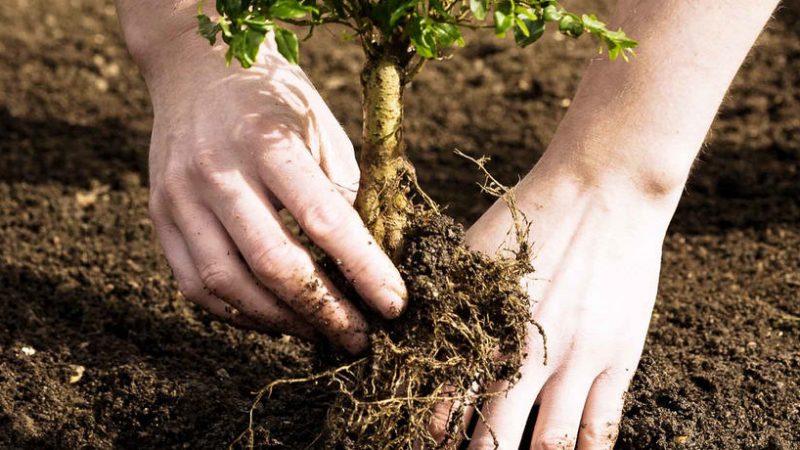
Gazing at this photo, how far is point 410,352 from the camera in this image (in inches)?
69.3

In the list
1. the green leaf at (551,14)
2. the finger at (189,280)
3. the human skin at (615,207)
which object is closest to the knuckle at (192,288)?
the finger at (189,280)

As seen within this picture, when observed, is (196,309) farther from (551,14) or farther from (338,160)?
(551,14)

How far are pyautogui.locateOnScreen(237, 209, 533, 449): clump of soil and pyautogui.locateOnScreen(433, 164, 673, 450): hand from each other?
6 centimetres

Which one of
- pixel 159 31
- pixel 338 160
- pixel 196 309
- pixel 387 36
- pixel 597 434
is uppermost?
pixel 387 36

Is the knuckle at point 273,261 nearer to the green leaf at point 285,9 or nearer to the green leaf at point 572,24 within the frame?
the green leaf at point 285,9

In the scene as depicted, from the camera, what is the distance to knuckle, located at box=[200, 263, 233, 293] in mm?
1742

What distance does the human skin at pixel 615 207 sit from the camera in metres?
1.87

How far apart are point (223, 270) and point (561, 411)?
675 mm

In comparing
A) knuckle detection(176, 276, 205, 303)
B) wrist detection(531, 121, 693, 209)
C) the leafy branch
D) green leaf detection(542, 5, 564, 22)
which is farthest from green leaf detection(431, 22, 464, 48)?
knuckle detection(176, 276, 205, 303)

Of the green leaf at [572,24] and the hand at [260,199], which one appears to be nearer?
the green leaf at [572,24]

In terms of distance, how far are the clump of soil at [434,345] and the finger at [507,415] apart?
1.4 inches

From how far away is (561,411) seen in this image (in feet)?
6.04

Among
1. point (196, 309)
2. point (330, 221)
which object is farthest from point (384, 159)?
point (196, 309)

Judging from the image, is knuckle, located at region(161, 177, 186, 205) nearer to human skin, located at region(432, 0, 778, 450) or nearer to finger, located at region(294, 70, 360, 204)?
finger, located at region(294, 70, 360, 204)
